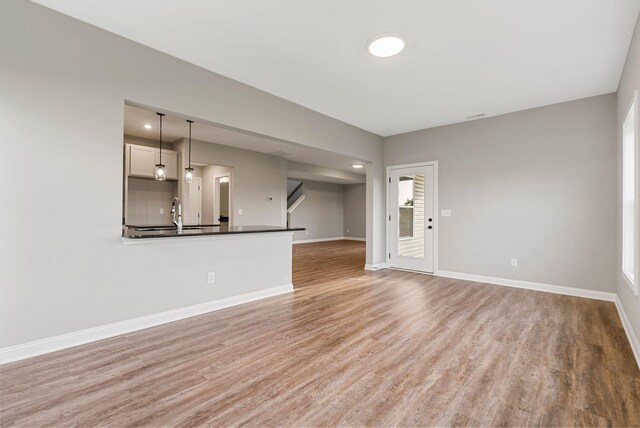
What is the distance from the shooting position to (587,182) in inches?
158

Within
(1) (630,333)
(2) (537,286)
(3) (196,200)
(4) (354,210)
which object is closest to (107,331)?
(1) (630,333)

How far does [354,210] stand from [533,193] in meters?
8.16

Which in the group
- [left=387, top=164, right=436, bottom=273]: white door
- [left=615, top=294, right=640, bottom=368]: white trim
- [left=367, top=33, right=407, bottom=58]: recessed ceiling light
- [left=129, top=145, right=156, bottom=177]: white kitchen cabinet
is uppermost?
[left=367, top=33, right=407, bottom=58]: recessed ceiling light

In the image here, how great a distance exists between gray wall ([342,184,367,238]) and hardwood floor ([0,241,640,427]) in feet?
28.3

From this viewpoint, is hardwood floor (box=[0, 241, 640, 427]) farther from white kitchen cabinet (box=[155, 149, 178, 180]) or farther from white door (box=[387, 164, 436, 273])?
white kitchen cabinet (box=[155, 149, 178, 180])

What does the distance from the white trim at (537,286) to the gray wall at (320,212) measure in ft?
21.0

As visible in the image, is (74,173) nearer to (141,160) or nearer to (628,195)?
(141,160)

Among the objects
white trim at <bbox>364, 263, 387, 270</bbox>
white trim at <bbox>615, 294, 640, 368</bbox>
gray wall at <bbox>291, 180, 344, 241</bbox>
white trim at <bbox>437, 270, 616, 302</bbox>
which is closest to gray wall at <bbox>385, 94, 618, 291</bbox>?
white trim at <bbox>437, 270, 616, 302</bbox>

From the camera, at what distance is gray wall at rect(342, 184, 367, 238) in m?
12.1

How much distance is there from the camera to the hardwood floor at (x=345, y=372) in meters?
1.68

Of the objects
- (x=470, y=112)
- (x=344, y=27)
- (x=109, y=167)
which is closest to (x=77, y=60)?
(x=109, y=167)

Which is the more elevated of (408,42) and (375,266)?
(408,42)

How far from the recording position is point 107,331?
2.64 meters

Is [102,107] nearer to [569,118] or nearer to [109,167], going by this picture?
[109,167]
